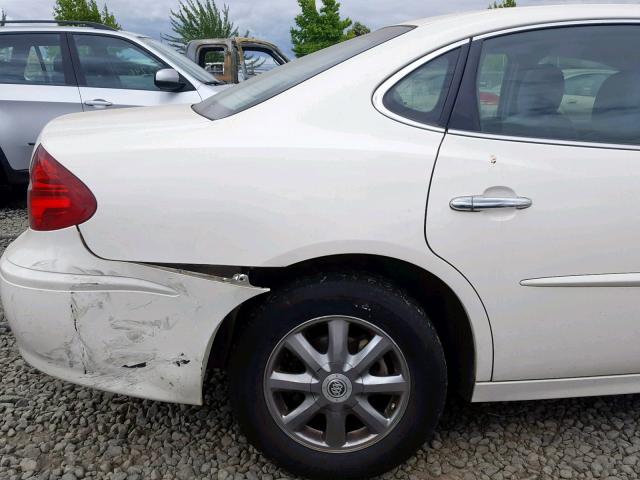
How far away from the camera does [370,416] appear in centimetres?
203

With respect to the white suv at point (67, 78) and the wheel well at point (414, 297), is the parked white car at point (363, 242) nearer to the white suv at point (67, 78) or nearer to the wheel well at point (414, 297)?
the wheel well at point (414, 297)

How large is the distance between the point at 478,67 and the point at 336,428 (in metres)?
1.30

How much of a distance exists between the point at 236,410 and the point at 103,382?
17.9 inches

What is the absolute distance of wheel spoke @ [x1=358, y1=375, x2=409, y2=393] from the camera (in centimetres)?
200

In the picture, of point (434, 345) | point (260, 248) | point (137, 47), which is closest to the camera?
point (260, 248)

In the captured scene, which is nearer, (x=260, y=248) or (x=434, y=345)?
(x=260, y=248)

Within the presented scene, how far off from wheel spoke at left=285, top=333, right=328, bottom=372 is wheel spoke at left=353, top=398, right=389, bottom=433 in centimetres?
19

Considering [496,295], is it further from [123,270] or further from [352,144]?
[123,270]

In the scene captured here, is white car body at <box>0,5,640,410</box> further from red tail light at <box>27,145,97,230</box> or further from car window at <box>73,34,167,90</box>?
car window at <box>73,34,167,90</box>

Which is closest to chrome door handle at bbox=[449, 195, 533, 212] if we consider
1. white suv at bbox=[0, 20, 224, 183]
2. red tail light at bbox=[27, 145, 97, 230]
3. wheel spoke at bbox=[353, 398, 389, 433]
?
wheel spoke at bbox=[353, 398, 389, 433]

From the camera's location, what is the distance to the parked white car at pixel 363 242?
6.10 ft

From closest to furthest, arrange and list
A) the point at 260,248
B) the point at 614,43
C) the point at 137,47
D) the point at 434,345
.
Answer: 1. the point at 260,248
2. the point at 434,345
3. the point at 614,43
4. the point at 137,47

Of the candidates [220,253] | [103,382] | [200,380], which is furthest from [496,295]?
[103,382]

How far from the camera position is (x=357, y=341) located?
6.61ft
